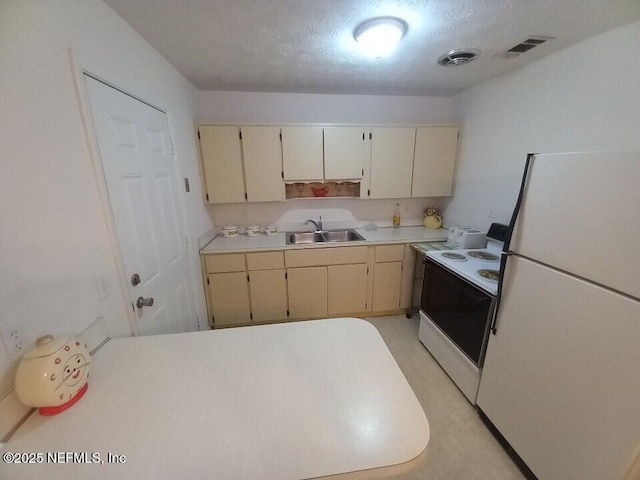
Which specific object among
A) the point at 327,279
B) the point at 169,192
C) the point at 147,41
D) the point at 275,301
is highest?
the point at 147,41

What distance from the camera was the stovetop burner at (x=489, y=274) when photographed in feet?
5.18

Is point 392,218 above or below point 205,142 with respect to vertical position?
below

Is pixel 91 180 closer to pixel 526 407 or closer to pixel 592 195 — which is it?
pixel 592 195

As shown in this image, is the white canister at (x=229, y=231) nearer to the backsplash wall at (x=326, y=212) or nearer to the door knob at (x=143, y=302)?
the backsplash wall at (x=326, y=212)

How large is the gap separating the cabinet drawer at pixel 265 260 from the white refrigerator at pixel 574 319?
175cm

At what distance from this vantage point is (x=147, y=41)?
151cm

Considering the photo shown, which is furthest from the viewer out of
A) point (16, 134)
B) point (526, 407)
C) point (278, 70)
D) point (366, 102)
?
point (366, 102)

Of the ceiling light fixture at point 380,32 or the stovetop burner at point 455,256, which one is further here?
the stovetop burner at point 455,256

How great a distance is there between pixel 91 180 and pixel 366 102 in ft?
8.68

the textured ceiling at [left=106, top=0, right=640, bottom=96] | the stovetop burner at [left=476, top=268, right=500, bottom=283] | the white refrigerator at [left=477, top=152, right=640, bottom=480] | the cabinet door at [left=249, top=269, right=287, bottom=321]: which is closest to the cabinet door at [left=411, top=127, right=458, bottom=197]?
the textured ceiling at [left=106, top=0, right=640, bottom=96]

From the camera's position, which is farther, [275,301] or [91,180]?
[275,301]

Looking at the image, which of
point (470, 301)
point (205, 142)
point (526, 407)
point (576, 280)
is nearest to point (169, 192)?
point (205, 142)

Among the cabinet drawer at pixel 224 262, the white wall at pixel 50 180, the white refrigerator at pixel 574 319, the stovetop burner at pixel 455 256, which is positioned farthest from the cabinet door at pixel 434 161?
the white wall at pixel 50 180

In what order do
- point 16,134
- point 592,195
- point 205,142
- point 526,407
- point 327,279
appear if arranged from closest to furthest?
point 16,134, point 592,195, point 526,407, point 205,142, point 327,279
